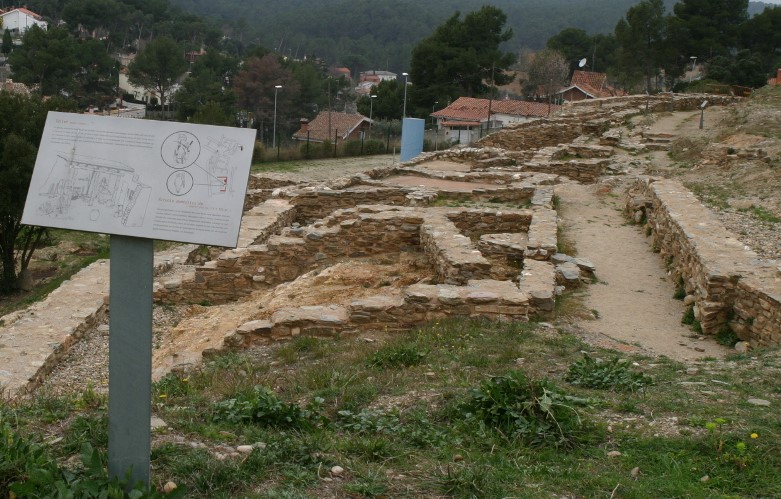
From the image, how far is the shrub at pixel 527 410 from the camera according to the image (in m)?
4.59

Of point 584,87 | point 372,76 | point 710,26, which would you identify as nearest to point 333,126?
point 584,87

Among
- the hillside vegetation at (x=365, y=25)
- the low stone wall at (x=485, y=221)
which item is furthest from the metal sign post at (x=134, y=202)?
the hillside vegetation at (x=365, y=25)

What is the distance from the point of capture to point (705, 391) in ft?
17.9

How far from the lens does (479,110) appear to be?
43062 millimetres

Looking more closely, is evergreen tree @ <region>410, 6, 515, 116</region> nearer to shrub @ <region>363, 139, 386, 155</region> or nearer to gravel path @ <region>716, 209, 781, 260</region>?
shrub @ <region>363, 139, 386, 155</region>

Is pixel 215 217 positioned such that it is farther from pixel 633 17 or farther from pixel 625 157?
pixel 633 17

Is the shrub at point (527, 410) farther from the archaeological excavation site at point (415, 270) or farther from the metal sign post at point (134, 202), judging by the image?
the archaeological excavation site at point (415, 270)

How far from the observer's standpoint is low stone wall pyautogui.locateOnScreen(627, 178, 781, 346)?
24.0 ft

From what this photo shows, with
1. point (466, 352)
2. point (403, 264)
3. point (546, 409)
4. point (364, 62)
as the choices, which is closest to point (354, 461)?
point (546, 409)

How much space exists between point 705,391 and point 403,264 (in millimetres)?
5825

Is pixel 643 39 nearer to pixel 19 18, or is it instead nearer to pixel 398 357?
pixel 398 357

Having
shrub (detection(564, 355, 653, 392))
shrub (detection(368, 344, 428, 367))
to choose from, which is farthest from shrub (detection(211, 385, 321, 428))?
shrub (detection(564, 355, 653, 392))

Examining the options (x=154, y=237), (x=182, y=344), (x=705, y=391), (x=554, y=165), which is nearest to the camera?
(x=154, y=237)

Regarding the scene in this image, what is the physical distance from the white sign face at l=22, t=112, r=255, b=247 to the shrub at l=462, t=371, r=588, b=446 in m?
2.01
